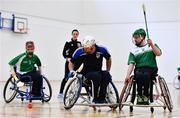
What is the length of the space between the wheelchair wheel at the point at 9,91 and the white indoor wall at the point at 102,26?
8.18 meters

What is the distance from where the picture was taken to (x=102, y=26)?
18.9 m

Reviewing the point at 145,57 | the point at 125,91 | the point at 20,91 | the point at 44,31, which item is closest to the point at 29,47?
the point at 20,91

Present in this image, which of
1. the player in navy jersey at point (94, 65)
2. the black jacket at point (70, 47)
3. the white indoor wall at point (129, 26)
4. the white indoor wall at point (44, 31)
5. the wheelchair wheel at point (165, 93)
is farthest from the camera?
the white indoor wall at point (129, 26)

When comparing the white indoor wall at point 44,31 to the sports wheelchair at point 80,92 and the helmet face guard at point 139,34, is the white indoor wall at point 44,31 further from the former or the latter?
the helmet face guard at point 139,34

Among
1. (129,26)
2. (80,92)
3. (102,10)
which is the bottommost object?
(80,92)

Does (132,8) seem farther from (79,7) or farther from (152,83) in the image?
(152,83)

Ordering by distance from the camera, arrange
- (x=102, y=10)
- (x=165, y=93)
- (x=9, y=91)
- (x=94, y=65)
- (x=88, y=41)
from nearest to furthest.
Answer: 1. (x=165, y=93)
2. (x=88, y=41)
3. (x=94, y=65)
4. (x=9, y=91)
5. (x=102, y=10)

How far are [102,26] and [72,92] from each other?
12.6 m

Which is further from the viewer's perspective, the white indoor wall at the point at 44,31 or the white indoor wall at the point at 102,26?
the white indoor wall at the point at 102,26

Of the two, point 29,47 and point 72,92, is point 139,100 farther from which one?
point 29,47

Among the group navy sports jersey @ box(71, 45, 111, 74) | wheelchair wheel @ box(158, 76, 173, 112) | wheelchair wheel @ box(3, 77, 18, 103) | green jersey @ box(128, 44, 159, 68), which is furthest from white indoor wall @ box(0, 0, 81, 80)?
wheelchair wheel @ box(158, 76, 173, 112)

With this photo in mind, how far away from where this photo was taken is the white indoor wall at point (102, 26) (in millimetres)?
17047

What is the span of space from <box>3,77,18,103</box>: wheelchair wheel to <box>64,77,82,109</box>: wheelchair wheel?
4.61 ft

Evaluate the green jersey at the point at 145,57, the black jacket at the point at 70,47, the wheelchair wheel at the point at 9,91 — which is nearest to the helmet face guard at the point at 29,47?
the wheelchair wheel at the point at 9,91
